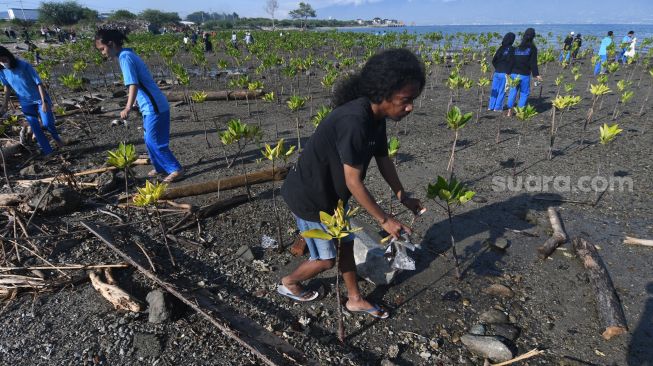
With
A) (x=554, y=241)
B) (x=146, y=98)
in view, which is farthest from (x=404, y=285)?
(x=146, y=98)

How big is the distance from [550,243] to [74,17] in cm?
7539

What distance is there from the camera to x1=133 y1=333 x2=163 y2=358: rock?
263 cm

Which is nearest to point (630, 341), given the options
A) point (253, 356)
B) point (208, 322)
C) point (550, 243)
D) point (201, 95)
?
point (550, 243)

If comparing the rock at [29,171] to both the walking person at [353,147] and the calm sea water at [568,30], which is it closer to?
the walking person at [353,147]

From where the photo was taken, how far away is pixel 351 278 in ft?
9.47

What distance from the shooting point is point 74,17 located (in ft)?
191

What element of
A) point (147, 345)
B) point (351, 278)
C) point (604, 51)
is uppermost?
point (604, 51)

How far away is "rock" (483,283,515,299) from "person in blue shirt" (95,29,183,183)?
4631mm

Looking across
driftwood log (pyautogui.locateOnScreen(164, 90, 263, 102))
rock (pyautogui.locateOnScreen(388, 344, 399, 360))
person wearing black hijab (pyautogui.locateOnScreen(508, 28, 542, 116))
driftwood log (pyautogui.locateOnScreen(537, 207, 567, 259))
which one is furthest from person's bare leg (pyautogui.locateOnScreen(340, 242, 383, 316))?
driftwood log (pyautogui.locateOnScreen(164, 90, 263, 102))

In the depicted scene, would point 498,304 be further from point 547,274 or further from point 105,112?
point 105,112

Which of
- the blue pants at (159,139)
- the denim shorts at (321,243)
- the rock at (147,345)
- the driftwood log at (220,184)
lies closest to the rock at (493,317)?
the denim shorts at (321,243)

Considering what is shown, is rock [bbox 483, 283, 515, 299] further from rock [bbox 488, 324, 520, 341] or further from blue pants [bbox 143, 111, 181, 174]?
blue pants [bbox 143, 111, 181, 174]

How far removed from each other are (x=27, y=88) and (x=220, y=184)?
12.1ft

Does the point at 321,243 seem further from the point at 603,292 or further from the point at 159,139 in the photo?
the point at 159,139
